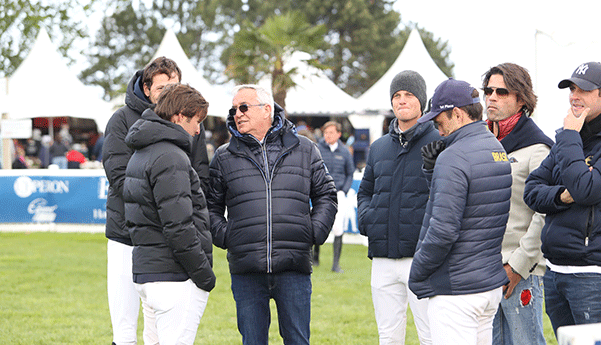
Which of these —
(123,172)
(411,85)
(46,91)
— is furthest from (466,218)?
(46,91)

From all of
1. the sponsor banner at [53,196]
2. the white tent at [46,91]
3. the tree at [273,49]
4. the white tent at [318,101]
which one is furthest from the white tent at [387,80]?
the sponsor banner at [53,196]

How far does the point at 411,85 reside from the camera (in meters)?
4.18

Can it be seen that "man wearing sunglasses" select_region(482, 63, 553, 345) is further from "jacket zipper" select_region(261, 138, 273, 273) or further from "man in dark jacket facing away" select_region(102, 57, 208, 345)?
"man in dark jacket facing away" select_region(102, 57, 208, 345)

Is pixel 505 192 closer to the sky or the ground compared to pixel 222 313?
closer to the sky

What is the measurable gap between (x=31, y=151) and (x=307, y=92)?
10274 millimetres

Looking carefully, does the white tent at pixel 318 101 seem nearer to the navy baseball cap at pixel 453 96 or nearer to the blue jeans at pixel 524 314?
the blue jeans at pixel 524 314

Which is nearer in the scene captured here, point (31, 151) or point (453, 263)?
point (453, 263)

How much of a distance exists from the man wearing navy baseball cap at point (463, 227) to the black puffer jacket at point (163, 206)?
47.7 inches

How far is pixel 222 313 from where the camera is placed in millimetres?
7051

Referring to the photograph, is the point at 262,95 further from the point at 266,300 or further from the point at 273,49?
the point at 273,49

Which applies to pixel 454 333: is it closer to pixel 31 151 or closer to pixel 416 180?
pixel 416 180

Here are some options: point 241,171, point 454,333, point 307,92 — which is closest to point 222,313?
point 241,171

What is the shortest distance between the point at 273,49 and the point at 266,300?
15226 millimetres

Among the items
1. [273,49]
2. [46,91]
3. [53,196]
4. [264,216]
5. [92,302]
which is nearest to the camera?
[264,216]
